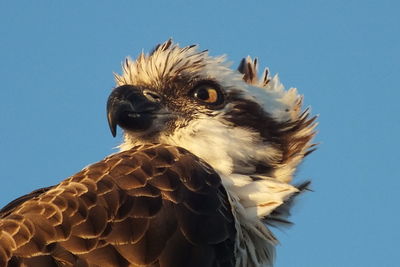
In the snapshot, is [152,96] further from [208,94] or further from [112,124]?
[112,124]

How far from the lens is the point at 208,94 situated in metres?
8.92

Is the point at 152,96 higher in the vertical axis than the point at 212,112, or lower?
higher

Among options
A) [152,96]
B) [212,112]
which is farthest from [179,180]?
[152,96]

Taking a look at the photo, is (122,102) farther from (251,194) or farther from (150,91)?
(251,194)

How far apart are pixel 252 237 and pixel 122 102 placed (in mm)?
1604

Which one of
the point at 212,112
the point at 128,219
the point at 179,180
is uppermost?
the point at 212,112

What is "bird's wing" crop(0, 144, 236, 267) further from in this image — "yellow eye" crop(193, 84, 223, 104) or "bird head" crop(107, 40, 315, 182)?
"yellow eye" crop(193, 84, 223, 104)

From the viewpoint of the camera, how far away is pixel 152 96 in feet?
A: 29.1

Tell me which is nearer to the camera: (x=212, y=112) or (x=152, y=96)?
(x=212, y=112)

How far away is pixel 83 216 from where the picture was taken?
6.71m

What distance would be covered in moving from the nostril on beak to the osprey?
0.04ft

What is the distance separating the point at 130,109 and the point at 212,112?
0.71m

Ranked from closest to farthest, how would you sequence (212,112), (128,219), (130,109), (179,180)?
(128,219) < (179,180) < (130,109) < (212,112)

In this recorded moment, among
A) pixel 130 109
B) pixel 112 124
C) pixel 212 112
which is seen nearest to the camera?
pixel 112 124
